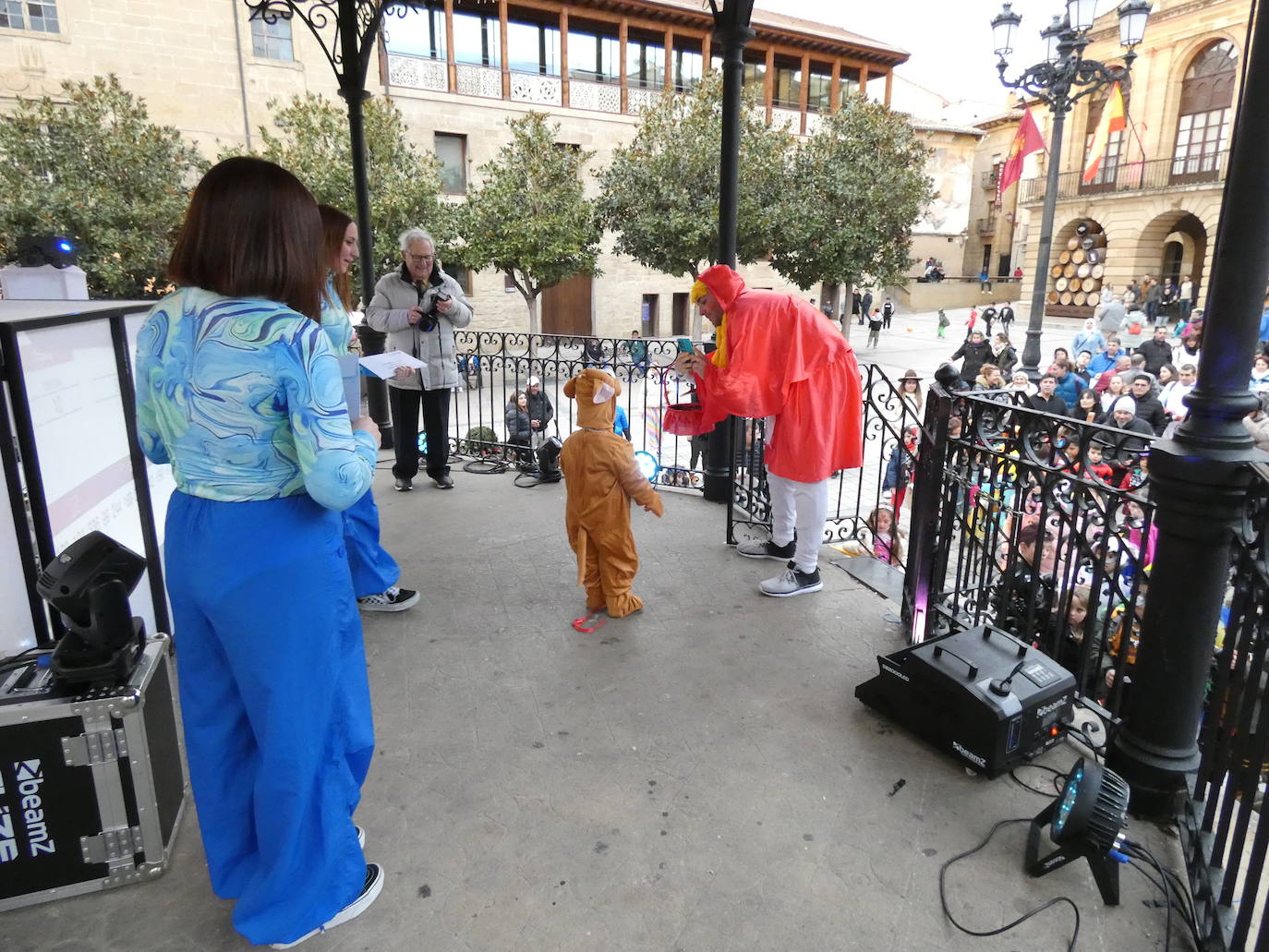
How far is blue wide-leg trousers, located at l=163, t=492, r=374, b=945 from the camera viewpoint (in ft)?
5.77

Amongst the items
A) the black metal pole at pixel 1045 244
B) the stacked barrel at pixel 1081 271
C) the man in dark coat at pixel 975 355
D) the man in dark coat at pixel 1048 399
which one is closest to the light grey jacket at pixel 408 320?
the man in dark coat at pixel 1048 399

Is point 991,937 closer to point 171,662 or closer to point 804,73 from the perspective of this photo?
point 171,662

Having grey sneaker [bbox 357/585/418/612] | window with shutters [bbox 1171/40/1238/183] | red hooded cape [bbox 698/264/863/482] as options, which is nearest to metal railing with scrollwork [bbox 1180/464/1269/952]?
red hooded cape [bbox 698/264/863/482]

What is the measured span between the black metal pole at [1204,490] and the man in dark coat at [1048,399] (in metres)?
5.43

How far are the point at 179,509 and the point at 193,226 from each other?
0.64 m

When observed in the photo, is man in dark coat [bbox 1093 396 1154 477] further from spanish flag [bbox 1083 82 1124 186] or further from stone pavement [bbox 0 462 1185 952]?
spanish flag [bbox 1083 82 1124 186]

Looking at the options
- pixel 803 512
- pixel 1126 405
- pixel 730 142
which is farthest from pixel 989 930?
pixel 1126 405

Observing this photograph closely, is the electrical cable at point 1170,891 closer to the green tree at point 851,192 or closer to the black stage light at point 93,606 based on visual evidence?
the black stage light at point 93,606

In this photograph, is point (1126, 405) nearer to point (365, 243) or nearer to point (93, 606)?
point (365, 243)

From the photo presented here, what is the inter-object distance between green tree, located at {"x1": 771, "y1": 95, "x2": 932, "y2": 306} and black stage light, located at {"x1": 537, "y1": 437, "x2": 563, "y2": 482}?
1611 centimetres

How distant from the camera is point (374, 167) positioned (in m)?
18.3

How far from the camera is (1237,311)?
2.25 m

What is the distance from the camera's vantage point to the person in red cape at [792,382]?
3.92 m

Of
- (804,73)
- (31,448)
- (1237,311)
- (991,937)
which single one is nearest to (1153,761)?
(991,937)
